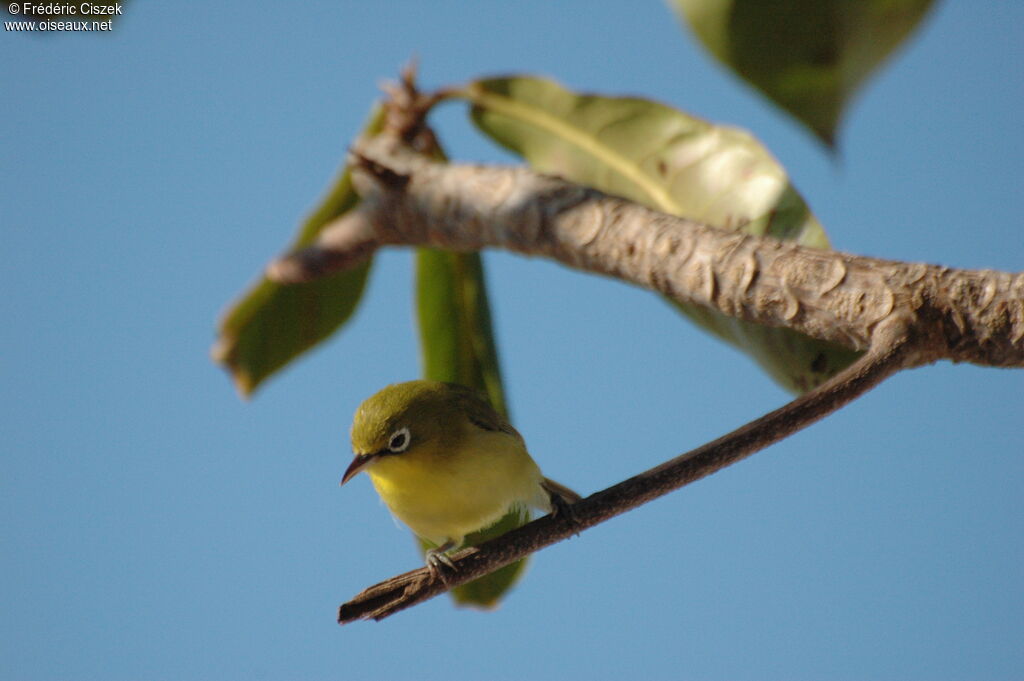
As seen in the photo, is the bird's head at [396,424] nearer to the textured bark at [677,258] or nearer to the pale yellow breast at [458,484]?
Result: the pale yellow breast at [458,484]

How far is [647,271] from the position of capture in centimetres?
117

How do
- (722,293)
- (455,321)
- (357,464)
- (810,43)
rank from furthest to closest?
(455,321), (357,464), (722,293), (810,43)

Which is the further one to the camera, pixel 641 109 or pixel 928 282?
pixel 641 109

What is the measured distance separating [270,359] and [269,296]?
5.2 inches

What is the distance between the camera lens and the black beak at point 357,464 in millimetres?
1202

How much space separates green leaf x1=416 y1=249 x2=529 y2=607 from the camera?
1816 millimetres

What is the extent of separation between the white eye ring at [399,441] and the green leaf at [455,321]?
1.74 ft

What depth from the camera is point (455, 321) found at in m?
1.85

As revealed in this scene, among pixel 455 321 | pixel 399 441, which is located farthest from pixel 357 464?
pixel 455 321

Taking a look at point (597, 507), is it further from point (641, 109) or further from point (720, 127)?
point (641, 109)

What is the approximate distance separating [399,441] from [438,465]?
0.22 feet

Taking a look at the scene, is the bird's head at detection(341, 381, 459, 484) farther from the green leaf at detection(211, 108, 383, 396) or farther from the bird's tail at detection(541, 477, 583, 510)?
the green leaf at detection(211, 108, 383, 396)

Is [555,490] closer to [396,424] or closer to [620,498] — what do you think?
[396,424]

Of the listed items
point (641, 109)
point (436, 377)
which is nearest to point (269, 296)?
point (436, 377)
